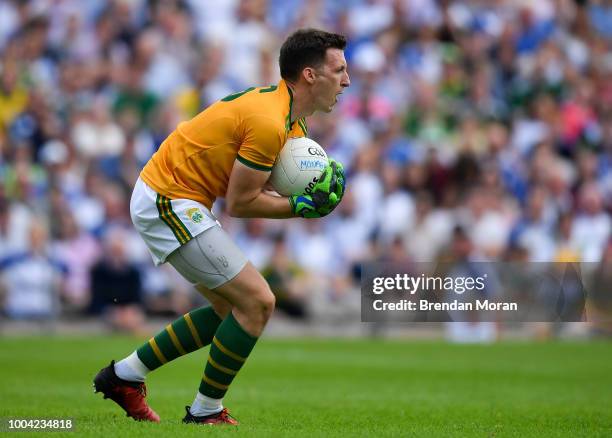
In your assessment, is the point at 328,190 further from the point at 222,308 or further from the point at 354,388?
the point at 354,388

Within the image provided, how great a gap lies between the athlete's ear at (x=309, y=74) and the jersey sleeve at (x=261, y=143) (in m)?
0.48

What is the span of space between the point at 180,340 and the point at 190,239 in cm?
78

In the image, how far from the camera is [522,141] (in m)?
18.6

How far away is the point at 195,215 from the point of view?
22.2 ft

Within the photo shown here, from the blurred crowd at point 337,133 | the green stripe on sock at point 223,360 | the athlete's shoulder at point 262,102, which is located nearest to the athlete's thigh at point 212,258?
the green stripe on sock at point 223,360

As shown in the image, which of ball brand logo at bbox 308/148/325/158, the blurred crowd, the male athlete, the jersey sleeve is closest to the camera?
the jersey sleeve

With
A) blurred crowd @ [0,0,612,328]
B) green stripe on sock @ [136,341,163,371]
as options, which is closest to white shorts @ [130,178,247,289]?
green stripe on sock @ [136,341,163,371]

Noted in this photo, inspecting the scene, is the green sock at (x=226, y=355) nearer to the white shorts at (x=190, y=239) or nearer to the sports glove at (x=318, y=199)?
the white shorts at (x=190, y=239)

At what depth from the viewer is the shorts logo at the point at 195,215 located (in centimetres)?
677

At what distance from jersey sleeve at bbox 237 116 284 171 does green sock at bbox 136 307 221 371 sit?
1.19 metres

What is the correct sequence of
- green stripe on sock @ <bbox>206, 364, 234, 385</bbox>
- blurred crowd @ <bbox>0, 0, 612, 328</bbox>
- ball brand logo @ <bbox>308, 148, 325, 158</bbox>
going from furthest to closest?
blurred crowd @ <bbox>0, 0, 612, 328</bbox> → ball brand logo @ <bbox>308, 148, 325, 158</bbox> → green stripe on sock @ <bbox>206, 364, 234, 385</bbox>

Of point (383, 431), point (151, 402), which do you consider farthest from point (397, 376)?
point (383, 431)

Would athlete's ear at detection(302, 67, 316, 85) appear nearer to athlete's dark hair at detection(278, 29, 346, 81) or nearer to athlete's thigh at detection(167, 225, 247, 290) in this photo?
athlete's dark hair at detection(278, 29, 346, 81)

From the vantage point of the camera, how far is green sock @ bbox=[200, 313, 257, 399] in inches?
265
